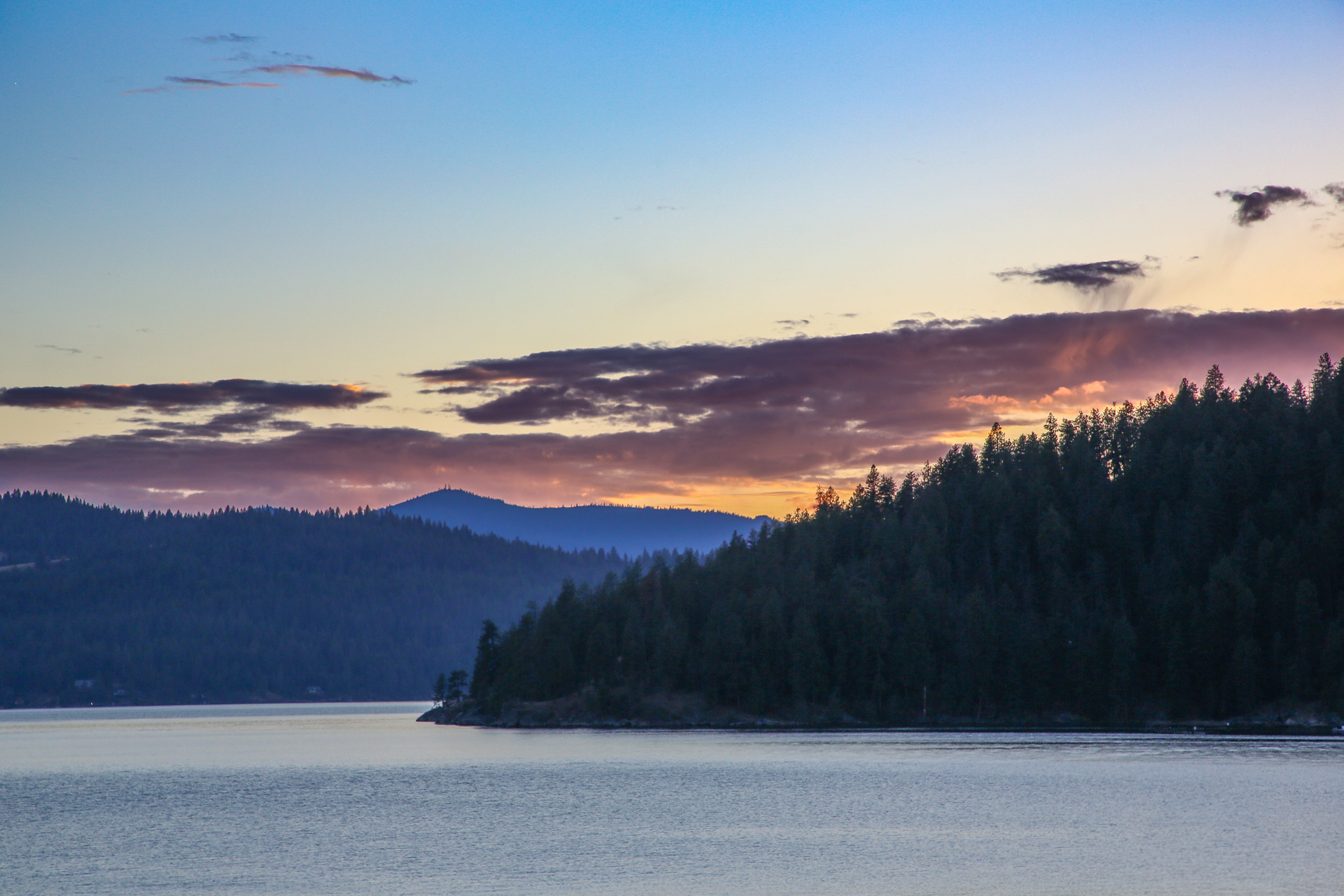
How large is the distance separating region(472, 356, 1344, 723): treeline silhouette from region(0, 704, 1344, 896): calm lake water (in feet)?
66.2

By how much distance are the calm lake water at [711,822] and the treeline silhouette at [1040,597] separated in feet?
66.2

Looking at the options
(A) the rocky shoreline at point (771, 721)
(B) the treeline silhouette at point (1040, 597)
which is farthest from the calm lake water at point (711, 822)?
(B) the treeline silhouette at point (1040, 597)

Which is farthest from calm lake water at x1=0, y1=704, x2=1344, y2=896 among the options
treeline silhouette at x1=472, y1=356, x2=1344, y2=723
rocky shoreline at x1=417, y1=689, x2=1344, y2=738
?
treeline silhouette at x1=472, y1=356, x2=1344, y2=723

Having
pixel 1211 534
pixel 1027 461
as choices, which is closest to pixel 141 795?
pixel 1211 534

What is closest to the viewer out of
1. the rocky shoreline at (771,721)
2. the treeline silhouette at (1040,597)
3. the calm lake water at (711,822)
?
the calm lake water at (711,822)

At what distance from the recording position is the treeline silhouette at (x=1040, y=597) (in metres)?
132

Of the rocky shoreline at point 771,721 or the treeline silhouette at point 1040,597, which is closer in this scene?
the rocky shoreline at point 771,721

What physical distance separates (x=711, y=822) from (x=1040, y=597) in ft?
343

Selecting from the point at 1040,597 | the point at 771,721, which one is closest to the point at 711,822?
the point at 771,721

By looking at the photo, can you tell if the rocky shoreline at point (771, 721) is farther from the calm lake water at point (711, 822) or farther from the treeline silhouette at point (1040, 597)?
the calm lake water at point (711, 822)

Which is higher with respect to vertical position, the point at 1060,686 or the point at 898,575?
the point at 898,575

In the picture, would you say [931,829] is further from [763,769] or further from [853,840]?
[763,769]

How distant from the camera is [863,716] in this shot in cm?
14912

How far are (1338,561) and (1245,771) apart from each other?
66082 mm
